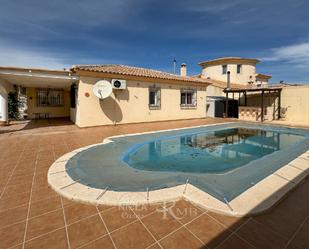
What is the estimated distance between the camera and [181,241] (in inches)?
88.6

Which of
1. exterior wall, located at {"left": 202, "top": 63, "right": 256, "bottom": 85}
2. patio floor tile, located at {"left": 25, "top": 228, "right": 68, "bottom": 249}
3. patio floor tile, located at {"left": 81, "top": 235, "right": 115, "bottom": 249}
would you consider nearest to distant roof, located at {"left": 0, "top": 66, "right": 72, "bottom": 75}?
patio floor tile, located at {"left": 25, "top": 228, "right": 68, "bottom": 249}

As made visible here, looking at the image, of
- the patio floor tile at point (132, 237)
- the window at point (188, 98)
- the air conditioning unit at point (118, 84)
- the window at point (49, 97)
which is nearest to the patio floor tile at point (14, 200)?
the patio floor tile at point (132, 237)

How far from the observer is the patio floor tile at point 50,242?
2.20 metres

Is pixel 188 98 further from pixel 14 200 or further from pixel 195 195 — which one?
pixel 14 200

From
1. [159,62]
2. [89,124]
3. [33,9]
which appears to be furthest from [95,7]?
[159,62]

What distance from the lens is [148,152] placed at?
7688mm

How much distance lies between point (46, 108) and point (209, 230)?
65.5ft

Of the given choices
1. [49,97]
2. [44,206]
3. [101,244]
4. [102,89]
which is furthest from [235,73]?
[101,244]

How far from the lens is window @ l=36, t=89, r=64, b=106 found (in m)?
17.5

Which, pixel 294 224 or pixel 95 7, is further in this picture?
pixel 95 7

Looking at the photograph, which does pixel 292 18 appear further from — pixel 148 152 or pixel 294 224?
pixel 294 224

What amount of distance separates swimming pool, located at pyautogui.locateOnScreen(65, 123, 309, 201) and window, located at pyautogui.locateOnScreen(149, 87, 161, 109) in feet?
15.3

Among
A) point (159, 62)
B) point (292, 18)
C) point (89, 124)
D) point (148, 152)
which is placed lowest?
point (148, 152)

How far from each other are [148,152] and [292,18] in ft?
48.3
